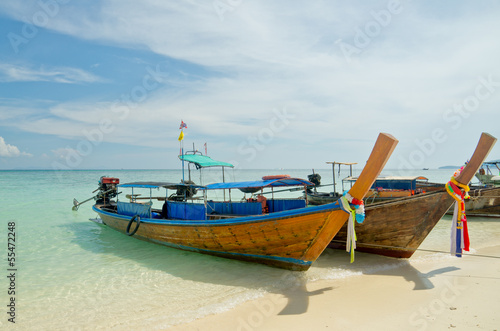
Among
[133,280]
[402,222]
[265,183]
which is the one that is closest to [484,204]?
[402,222]

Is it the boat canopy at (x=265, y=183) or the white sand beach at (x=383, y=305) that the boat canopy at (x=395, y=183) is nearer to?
the boat canopy at (x=265, y=183)

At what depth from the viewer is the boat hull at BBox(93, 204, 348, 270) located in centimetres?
643

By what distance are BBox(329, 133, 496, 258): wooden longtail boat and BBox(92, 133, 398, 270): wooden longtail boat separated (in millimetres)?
2279

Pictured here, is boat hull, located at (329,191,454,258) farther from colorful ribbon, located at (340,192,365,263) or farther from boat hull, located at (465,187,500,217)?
boat hull, located at (465,187,500,217)

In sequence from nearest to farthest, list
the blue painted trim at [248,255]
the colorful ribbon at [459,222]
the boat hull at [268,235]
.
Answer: the boat hull at [268,235]
the colorful ribbon at [459,222]
the blue painted trim at [248,255]

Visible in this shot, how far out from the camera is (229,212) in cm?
1005

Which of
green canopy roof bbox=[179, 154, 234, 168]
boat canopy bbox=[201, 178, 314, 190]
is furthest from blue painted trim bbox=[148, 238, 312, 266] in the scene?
green canopy roof bbox=[179, 154, 234, 168]

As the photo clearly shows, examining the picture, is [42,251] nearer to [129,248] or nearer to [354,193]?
[129,248]

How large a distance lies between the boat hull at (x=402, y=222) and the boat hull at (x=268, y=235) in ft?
7.45

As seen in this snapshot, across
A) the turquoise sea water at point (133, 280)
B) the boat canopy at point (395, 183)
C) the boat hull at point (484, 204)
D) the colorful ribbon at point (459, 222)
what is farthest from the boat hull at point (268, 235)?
the boat hull at point (484, 204)

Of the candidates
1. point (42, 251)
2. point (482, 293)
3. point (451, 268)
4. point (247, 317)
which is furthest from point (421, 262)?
point (42, 251)

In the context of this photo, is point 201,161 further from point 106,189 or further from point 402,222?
point 106,189

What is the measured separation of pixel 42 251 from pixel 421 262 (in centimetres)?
1228

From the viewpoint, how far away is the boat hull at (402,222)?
300 inches
